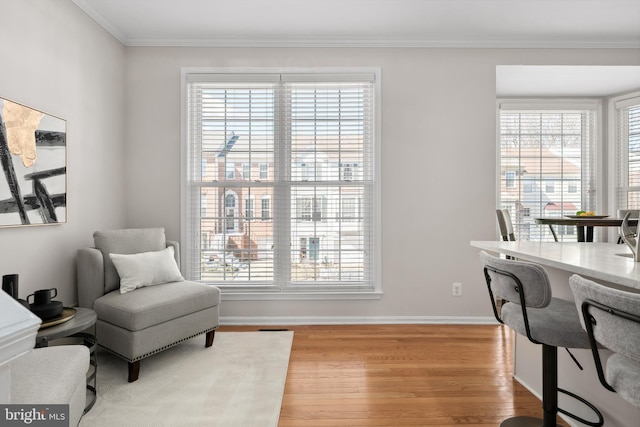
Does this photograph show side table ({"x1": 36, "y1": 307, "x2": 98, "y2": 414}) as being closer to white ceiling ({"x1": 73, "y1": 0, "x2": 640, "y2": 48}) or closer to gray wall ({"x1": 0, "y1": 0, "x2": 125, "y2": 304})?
gray wall ({"x1": 0, "y1": 0, "x2": 125, "y2": 304})

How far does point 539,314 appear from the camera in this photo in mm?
1562

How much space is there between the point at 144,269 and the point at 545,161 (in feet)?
14.9

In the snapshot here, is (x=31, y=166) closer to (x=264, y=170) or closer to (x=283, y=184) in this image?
(x=264, y=170)

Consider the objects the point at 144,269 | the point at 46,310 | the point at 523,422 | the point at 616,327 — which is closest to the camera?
the point at 616,327

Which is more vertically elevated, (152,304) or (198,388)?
(152,304)

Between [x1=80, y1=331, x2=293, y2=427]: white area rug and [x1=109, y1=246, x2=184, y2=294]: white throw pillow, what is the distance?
0.55 m

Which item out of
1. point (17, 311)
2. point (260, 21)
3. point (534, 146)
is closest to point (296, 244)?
point (260, 21)

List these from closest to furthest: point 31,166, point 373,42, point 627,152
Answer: point 31,166 < point 373,42 < point 627,152

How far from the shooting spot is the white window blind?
4.16m

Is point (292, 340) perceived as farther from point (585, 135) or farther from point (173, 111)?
point (585, 135)

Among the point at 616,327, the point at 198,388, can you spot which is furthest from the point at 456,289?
the point at 616,327

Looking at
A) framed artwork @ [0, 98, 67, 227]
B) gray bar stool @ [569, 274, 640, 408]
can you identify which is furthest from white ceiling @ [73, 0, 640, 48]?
gray bar stool @ [569, 274, 640, 408]

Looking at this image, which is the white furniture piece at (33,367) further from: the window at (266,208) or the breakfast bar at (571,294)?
the window at (266,208)

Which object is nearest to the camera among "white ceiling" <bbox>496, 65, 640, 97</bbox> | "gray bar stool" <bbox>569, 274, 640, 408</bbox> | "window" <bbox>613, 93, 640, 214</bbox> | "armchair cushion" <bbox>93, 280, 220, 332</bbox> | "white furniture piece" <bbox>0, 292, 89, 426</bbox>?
"white furniture piece" <bbox>0, 292, 89, 426</bbox>
